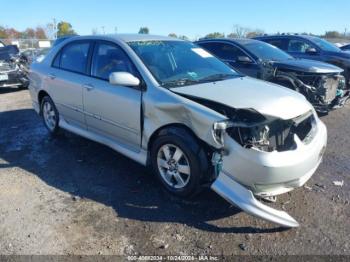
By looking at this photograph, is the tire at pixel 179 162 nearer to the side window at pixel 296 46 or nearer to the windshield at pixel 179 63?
the windshield at pixel 179 63

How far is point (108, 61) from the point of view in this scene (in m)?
4.54

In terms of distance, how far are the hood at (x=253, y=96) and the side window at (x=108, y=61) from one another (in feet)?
2.78

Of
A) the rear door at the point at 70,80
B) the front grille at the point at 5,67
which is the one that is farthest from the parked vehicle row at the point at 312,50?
the front grille at the point at 5,67

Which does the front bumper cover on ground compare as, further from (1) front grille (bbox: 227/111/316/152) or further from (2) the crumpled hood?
(2) the crumpled hood

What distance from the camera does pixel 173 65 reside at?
4277 millimetres

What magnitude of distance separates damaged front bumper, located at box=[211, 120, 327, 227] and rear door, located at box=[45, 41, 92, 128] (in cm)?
253

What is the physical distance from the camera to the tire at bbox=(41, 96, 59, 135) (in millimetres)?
5746

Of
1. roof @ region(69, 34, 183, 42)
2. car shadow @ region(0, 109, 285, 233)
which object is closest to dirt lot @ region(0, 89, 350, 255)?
car shadow @ region(0, 109, 285, 233)

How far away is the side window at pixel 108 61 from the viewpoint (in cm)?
427

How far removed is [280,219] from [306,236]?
1.03ft

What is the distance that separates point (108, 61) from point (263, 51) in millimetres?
4421

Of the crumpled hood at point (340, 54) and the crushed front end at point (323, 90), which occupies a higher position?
the crumpled hood at point (340, 54)

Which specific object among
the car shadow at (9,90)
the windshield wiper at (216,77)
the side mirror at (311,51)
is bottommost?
the car shadow at (9,90)

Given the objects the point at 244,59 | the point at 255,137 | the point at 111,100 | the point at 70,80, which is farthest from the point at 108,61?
the point at 244,59
